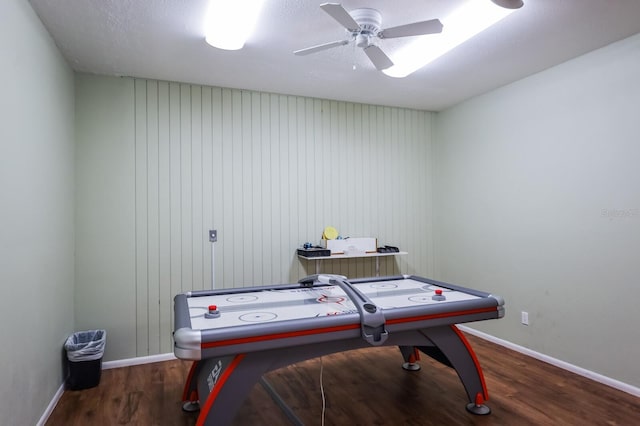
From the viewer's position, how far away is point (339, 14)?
2.10 metres

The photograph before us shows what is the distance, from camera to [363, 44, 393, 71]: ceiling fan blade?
251 centimetres

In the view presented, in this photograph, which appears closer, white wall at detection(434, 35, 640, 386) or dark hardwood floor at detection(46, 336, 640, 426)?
dark hardwood floor at detection(46, 336, 640, 426)

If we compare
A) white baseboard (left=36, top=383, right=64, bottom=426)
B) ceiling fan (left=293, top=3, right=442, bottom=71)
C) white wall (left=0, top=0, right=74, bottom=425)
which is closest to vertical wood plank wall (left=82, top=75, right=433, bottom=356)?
white wall (left=0, top=0, right=74, bottom=425)

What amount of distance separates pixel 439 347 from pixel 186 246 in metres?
2.47

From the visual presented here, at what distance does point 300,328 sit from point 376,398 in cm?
123

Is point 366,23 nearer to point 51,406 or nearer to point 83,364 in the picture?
point 83,364

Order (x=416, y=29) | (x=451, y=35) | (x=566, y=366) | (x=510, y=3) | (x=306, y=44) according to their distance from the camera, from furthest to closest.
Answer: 1. (x=566, y=366)
2. (x=306, y=44)
3. (x=451, y=35)
4. (x=416, y=29)
5. (x=510, y=3)

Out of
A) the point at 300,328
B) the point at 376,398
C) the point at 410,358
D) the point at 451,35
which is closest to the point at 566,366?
the point at 410,358

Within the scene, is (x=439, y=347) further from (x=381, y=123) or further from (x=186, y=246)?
(x=381, y=123)

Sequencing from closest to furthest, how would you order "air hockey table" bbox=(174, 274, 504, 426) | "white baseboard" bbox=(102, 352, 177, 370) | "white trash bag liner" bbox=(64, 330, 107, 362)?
"air hockey table" bbox=(174, 274, 504, 426), "white trash bag liner" bbox=(64, 330, 107, 362), "white baseboard" bbox=(102, 352, 177, 370)

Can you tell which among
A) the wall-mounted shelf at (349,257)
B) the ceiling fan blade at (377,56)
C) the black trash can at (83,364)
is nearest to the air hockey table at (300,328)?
the black trash can at (83,364)

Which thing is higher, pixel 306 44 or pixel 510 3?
pixel 306 44

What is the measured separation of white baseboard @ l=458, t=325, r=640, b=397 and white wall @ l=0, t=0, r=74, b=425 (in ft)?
12.9

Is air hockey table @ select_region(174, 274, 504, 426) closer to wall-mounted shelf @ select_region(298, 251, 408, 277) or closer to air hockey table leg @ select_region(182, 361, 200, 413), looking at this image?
air hockey table leg @ select_region(182, 361, 200, 413)
